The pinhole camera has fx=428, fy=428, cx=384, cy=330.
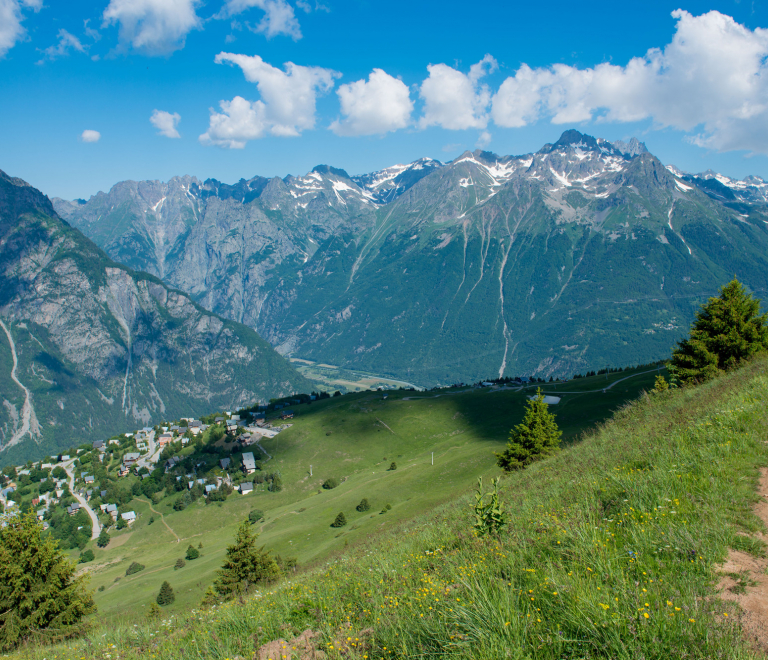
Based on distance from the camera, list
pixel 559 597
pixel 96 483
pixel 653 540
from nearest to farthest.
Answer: pixel 559 597
pixel 653 540
pixel 96 483

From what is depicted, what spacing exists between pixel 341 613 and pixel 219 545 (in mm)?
85768

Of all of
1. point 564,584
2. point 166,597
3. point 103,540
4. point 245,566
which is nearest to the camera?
point 564,584

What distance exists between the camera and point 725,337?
101 ft

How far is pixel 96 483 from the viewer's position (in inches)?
5827

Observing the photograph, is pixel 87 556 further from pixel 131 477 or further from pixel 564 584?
pixel 564 584

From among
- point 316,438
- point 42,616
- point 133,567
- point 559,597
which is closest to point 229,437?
point 316,438

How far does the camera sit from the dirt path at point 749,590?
17.1ft

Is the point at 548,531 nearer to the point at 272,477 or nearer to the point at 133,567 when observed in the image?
the point at 133,567

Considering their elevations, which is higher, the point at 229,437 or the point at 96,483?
the point at 229,437

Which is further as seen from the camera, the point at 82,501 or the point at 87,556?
the point at 82,501

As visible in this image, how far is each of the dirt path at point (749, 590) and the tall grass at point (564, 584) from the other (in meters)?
0.17

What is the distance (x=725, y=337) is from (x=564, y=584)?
1296 inches

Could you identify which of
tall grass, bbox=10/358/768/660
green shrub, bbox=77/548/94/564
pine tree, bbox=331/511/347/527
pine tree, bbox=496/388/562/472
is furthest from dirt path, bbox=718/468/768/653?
green shrub, bbox=77/548/94/564

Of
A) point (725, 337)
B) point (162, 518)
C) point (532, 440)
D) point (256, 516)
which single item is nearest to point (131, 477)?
point (162, 518)
